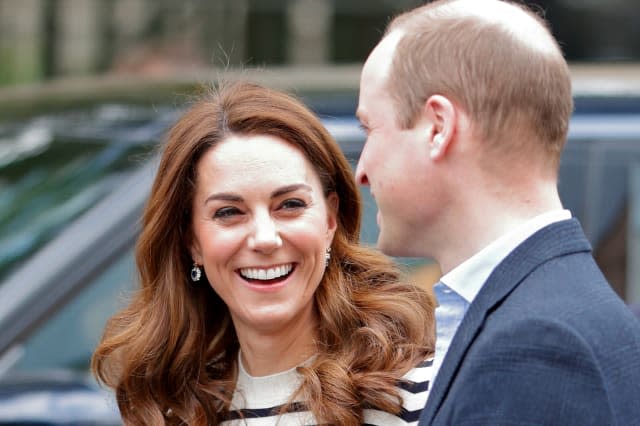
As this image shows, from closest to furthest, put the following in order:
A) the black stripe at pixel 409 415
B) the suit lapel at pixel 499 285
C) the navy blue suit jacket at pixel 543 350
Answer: the navy blue suit jacket at pixel 543 350
the suit lapel at pixel 499 285
the black stripe at pixel 409 415

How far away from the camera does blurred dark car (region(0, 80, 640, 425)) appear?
3.68 metres

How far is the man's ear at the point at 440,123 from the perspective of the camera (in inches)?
77.6

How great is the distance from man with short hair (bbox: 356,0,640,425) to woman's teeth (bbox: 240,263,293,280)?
61cm

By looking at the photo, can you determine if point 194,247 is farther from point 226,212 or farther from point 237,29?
point 237,29

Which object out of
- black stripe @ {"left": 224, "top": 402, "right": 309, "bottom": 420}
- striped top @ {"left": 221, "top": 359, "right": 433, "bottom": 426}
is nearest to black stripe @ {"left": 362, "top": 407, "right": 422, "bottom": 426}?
striped top @ {"left": 221, "top": 359, "right": 433, "bottom": 426}

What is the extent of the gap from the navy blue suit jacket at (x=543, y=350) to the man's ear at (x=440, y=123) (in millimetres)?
212

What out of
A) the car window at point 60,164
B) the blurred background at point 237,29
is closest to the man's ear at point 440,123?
the car window at point 60,164

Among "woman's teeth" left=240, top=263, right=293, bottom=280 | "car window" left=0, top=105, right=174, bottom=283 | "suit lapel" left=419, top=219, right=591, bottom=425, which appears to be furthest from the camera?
"car window" left=0, top=105, right=174, bottom=283

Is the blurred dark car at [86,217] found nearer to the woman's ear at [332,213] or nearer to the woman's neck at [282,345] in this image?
the woman's neck at [282,345]

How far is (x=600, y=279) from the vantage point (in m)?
1.92

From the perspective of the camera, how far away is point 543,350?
5.86 feet

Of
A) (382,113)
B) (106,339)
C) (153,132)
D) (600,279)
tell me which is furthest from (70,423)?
(600,279)

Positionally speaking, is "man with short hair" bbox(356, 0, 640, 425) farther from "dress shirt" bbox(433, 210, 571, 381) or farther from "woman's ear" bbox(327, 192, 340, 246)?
"woman's ear" bbox(327, 192, 340, 246)

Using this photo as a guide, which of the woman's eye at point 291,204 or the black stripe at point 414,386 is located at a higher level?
the woman's eye at point 291,204
